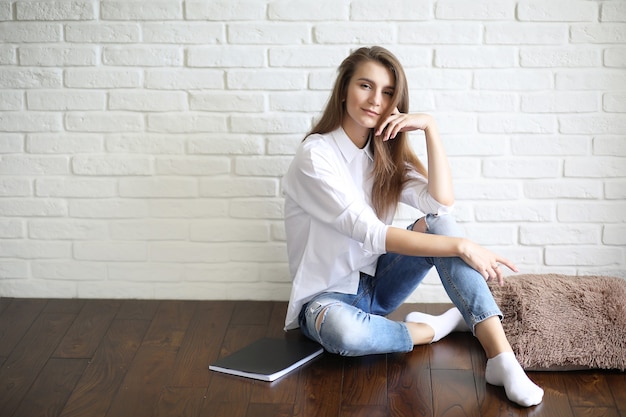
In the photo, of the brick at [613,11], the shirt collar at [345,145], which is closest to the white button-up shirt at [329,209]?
the shirt collar at [345,145]

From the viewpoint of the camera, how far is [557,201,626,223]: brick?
9.68 feet

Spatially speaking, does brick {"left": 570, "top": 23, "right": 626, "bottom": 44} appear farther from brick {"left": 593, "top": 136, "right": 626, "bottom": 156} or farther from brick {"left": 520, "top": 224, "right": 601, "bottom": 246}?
brick {"left": 520, "top": 224, "right": 601, "bottom": 246}

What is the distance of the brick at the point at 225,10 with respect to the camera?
2842 millimetres

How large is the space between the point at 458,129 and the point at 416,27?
0.38 metres

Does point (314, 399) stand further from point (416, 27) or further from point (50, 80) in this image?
point (50, 80)

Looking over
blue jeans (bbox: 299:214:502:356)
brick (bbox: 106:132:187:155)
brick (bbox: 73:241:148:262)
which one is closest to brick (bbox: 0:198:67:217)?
brick (bbox: 73:241:148:262)

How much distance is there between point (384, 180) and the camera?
2.58 m

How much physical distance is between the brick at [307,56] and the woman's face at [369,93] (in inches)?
14.7

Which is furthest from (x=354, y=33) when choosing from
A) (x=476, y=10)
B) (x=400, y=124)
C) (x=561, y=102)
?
(x=561, y=102)

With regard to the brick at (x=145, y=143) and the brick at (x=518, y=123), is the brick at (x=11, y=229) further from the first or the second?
the brick at (x=518, y=123)

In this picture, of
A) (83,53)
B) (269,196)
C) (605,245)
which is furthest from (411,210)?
(83,53)

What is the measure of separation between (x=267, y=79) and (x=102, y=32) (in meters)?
0.60

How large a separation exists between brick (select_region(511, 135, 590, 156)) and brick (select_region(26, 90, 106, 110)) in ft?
4.84

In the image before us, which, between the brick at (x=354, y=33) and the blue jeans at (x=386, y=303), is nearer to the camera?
the blue jeans at (x=386, y=303)
